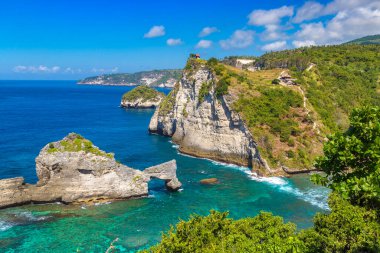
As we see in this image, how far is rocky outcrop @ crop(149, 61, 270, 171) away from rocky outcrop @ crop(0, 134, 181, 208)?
26.1m

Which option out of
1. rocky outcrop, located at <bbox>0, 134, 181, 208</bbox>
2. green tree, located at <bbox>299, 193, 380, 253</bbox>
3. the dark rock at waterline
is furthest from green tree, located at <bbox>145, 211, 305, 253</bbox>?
the dark rock at waterline

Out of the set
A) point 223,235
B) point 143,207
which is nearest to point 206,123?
point 143,207

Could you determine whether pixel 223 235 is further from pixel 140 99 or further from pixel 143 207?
pixel 140 99

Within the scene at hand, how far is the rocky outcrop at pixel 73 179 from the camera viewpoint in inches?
1809

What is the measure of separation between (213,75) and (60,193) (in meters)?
42.4

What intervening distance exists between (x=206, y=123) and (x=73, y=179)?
35.5 m

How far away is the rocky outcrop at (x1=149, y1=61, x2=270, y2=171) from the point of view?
66.1 m

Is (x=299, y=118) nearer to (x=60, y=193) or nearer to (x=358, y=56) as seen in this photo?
(x=60, y=193)

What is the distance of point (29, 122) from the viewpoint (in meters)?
110

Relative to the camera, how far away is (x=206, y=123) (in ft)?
244

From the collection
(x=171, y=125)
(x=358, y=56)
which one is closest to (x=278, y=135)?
(x=171, y=125)

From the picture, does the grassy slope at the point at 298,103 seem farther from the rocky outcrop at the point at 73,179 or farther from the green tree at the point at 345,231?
the green tree at the point at 345,231

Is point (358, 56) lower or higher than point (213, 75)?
higher

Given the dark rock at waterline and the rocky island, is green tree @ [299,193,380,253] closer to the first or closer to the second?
the dark rock at waterline
